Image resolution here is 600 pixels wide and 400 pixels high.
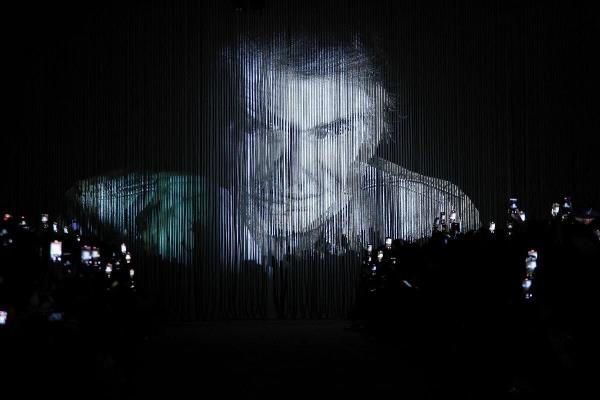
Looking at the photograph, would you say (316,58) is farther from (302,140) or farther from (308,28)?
(302,140)

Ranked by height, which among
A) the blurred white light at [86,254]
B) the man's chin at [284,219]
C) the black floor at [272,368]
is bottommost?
the black floor at [272,368]

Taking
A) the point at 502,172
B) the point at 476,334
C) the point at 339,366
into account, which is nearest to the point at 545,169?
the point at 502,172

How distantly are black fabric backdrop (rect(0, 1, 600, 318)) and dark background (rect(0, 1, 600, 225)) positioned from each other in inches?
0.8

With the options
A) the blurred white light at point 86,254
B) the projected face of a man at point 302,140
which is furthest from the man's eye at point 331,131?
the blurred white light at point 86,254

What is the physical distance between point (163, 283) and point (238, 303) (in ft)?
4.40

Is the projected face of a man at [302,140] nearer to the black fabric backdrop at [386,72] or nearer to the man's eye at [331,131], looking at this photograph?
the man's eye at [331,131]

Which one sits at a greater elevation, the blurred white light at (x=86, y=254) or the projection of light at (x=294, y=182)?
the projection of light at (x=294, y=182)

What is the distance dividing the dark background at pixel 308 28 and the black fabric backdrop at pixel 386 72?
0.02 meters

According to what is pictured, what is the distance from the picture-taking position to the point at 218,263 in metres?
14.4

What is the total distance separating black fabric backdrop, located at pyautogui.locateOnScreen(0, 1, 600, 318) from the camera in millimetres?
14633

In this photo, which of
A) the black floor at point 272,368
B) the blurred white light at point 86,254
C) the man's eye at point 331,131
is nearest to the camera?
the black floor at point 272,368

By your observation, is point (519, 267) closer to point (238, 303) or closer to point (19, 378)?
point (19, 378)

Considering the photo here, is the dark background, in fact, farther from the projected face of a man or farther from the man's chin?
the man's chin

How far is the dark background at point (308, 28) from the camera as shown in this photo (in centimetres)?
1463
